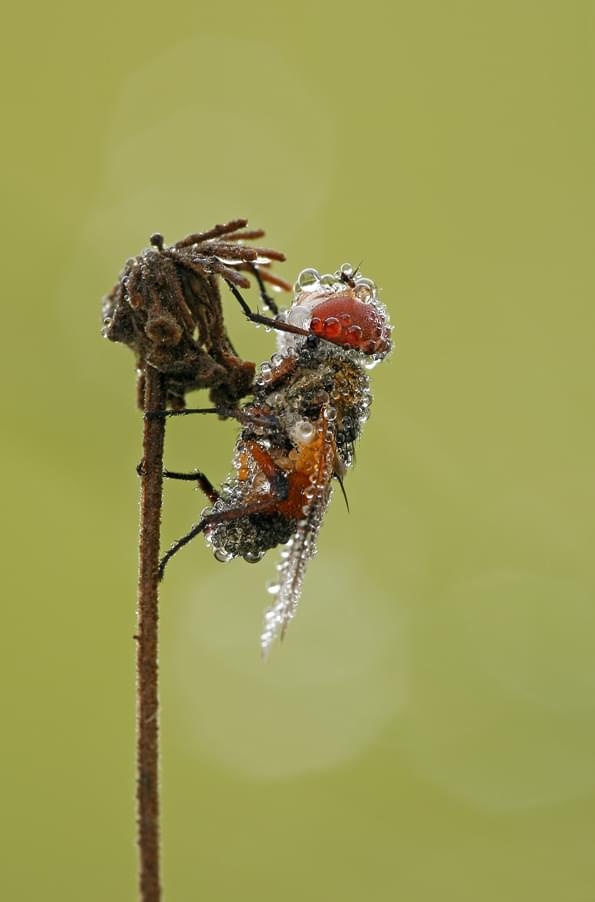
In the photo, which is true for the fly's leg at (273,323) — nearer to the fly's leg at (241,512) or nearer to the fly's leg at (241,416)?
the fly's leg at (241,416)

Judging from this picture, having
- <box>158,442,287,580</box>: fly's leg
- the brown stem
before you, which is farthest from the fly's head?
the brown stem

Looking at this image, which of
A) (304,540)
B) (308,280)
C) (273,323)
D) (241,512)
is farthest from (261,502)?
(308,280)

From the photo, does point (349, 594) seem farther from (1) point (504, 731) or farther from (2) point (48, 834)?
(2) point (48, 834)

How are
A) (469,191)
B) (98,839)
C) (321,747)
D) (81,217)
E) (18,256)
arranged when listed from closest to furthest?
(18,256)
(81,217)
(98,839)
(321,747)
(469,191)

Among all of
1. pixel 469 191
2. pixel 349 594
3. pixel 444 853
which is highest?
pixel 469 191

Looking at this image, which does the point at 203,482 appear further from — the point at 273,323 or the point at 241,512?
the point at 273,323

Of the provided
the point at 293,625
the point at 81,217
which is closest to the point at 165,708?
the point at 293,625

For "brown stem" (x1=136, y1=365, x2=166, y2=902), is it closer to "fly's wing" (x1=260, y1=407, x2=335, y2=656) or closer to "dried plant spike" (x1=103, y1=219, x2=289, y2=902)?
"dried plant spike" (x1=103, y1=219, x2=289, y2=902)

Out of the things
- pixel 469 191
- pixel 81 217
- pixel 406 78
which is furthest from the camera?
pixel 406 78
